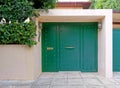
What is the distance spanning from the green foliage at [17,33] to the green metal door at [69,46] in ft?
9.17

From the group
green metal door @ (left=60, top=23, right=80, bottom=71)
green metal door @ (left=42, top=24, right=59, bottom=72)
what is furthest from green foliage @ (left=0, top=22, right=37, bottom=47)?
green metal door @ (left=60, top=23, right=80, bottom=71)

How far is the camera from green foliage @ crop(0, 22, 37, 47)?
846cm

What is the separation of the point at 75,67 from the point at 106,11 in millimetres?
3103

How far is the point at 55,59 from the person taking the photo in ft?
36.5

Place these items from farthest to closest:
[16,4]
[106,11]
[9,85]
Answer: [106,11]
[16,4]
[9,85]

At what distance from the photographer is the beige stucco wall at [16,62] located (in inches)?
340

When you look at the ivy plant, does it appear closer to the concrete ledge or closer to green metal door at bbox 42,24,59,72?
the concrete ledge

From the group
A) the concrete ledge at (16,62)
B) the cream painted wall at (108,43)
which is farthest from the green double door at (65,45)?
the concrete ledge at (16,62)

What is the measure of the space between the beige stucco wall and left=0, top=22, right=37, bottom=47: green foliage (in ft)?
0.79

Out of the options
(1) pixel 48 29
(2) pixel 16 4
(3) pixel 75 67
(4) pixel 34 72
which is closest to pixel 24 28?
(2) pixel 16 4

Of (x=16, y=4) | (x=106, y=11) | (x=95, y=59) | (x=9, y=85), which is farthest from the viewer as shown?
(x=95, y=59)

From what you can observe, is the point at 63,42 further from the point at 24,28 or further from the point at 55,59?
the point at 24,28

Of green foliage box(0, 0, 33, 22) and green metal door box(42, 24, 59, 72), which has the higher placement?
green foliage box(0, 0, 33, 22)

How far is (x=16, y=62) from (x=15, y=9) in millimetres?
1885
